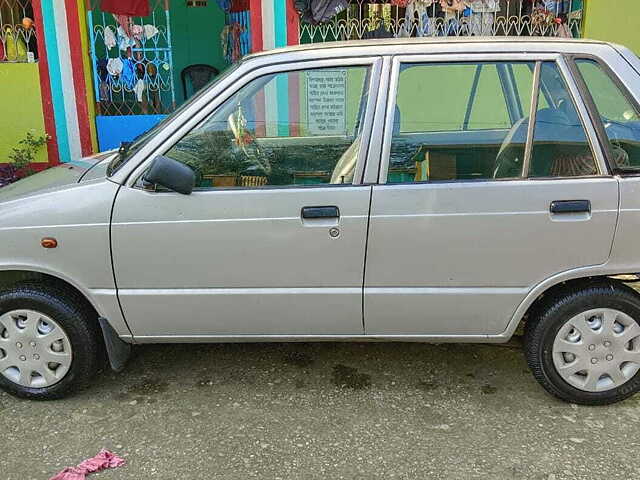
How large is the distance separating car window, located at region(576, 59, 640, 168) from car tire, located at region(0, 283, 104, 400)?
8.99ft

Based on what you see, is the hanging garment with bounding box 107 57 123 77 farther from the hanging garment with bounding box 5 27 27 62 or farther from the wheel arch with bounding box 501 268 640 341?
the wheel arch with bounding box 501 268 640 341

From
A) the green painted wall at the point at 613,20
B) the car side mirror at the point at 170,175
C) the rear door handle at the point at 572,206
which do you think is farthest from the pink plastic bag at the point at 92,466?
the green painted wall at the point at 613,20

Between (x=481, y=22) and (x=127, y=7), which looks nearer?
(x=127, y=7)

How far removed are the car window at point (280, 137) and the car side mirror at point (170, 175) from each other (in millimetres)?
130

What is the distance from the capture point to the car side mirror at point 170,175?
9.46 ft

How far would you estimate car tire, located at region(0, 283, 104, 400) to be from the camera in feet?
10.4

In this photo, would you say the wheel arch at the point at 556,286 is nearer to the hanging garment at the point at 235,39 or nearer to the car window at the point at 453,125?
the car window at the point at 453,125

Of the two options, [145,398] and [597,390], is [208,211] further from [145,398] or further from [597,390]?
[597,390]

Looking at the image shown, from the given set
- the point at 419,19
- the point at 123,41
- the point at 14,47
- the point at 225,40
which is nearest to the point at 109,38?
the point at 123,41

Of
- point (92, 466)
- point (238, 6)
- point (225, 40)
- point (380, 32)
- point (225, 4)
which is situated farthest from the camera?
point (225, 40)

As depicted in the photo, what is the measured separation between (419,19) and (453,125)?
454 cm

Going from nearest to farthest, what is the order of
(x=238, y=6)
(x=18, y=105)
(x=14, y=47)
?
1. (x=14, y=47)
2. (x=18, y=105)
3. (x=238, y=6)

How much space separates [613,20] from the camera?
24.2ft

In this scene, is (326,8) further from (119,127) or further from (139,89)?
(119,127)
